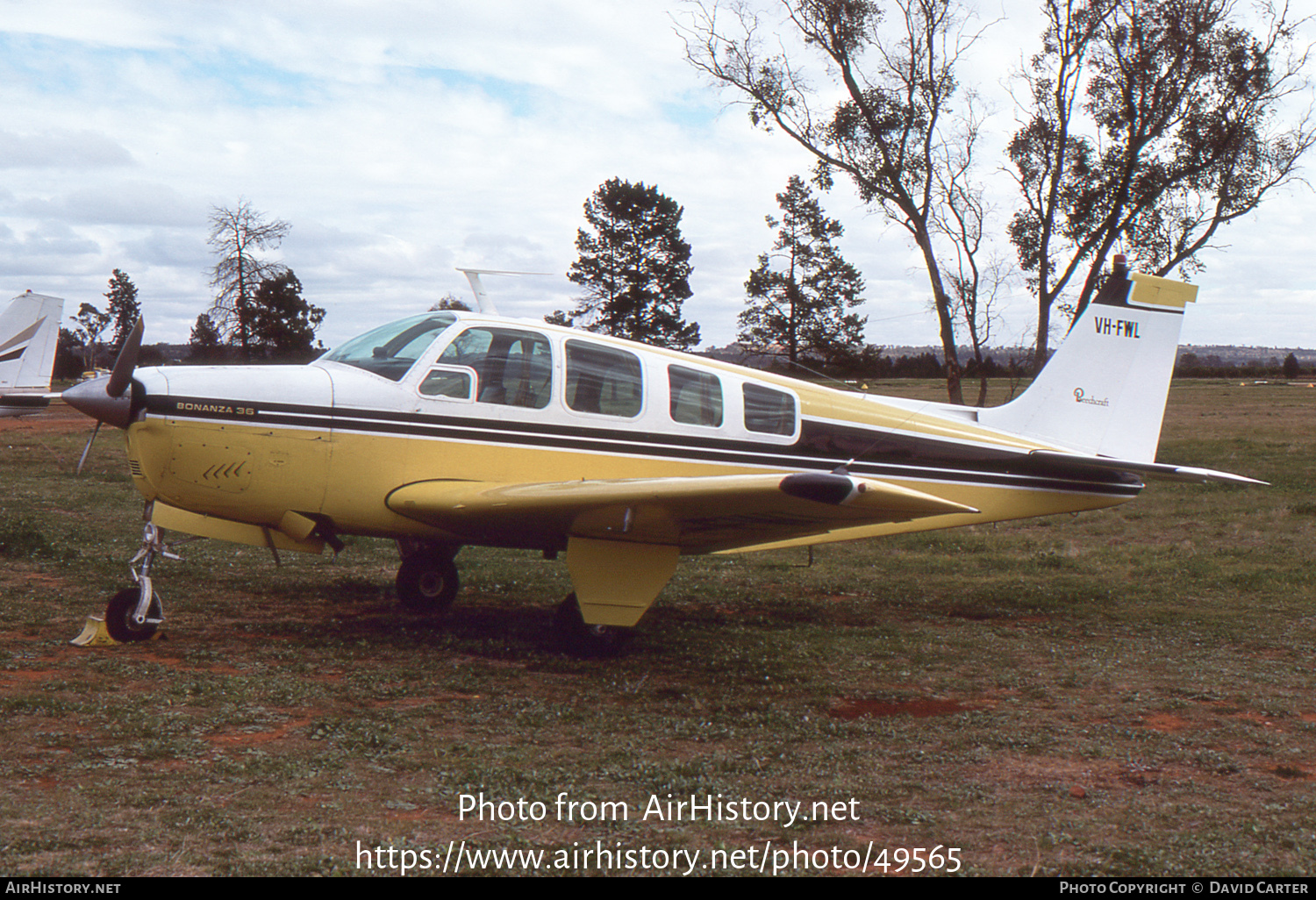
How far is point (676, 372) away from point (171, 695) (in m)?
4.32

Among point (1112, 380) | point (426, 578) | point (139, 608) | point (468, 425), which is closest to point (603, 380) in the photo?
point (468, 425)

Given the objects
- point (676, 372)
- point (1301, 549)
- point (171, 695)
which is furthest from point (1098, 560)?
point (171, 695)

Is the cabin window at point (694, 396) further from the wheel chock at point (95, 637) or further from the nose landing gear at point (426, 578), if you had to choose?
the wheel chock at point (95, 637)

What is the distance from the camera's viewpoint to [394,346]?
7.45 m

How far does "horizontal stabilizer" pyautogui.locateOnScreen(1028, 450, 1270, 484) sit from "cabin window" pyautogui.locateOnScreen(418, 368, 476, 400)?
5.22 metres

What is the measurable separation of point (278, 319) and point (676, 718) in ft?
112

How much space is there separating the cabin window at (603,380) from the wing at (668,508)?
0.79 meters

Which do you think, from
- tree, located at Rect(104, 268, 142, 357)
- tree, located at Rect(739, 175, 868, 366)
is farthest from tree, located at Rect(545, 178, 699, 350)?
tree, located at Rect(104, 268, 142, 357)

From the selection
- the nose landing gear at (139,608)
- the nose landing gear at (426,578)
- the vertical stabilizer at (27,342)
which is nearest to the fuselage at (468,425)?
the nose landing gear at (139,608)

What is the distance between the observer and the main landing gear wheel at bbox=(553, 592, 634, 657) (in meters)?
7.42

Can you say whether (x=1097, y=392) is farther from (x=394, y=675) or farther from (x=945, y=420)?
(x=394, y=675)

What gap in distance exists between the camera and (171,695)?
5789 mm

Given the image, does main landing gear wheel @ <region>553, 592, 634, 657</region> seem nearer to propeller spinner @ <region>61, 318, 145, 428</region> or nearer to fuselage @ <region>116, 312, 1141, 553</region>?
fuselage @ <region>116, 312, 1141, 553</region>

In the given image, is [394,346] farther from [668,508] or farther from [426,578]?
[668,508]
